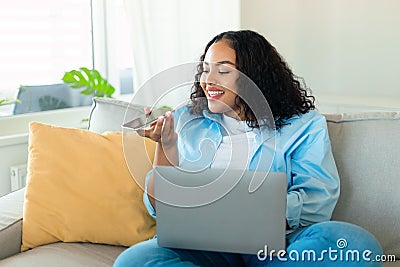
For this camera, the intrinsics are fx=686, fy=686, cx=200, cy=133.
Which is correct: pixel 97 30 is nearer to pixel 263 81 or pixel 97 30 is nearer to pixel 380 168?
pixel 263 81

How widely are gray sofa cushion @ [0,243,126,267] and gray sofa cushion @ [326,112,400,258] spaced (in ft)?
2.20

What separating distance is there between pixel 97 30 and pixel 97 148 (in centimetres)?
130

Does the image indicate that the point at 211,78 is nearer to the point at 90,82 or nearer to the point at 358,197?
the point at 358,197

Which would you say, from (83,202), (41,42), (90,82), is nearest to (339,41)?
(90,82)

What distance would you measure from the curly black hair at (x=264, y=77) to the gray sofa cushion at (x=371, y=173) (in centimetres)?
15

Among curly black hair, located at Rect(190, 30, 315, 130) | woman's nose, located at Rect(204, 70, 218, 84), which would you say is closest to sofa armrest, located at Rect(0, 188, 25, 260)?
curly black hair, located at Rect(190, 30, 315, 130)

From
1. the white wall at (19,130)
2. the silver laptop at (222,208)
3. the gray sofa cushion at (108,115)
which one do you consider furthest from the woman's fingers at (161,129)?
the white wall at (19,130)

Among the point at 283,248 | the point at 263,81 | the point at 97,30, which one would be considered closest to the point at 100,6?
the point at 97,30

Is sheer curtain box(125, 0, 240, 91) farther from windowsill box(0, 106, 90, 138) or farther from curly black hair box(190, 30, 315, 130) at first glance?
curly black hair box(190, 30, 315, 130)

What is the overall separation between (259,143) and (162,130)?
287 mm

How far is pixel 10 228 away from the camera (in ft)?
6.65

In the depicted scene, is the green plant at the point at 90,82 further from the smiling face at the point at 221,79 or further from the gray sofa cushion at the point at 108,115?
the smiling face at the point at 221,79

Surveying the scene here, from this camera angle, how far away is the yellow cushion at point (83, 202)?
6.70ft

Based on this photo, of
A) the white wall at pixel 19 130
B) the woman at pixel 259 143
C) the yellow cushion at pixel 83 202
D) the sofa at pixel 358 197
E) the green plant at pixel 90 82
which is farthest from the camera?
the green plant at pixel 90 82
